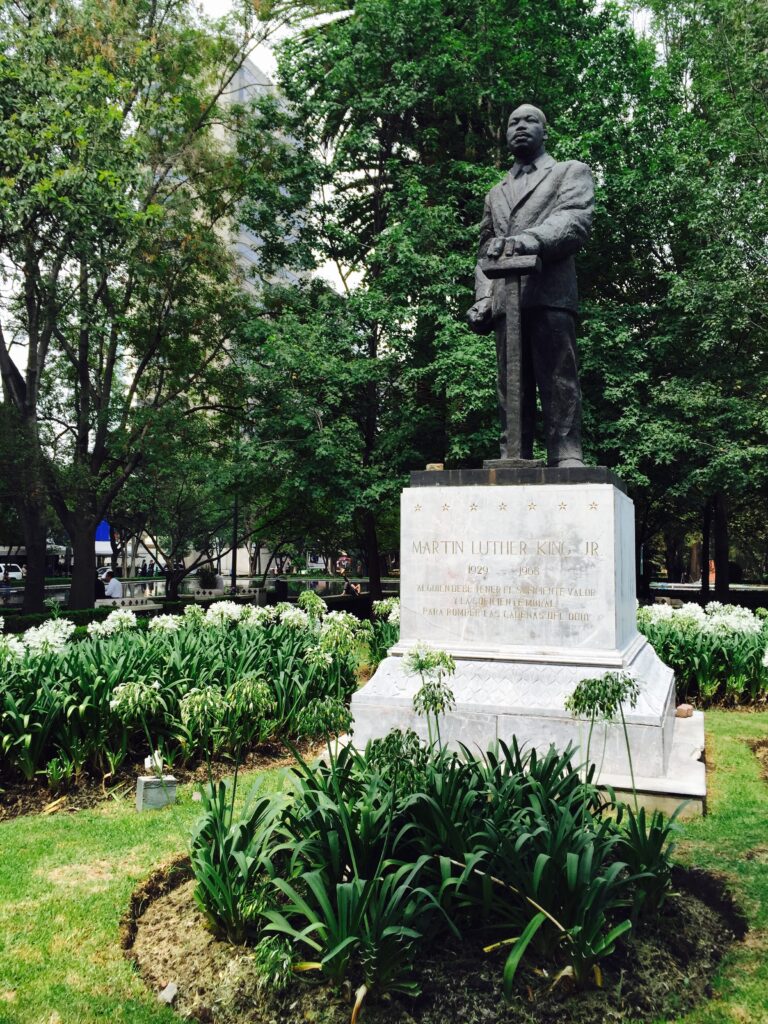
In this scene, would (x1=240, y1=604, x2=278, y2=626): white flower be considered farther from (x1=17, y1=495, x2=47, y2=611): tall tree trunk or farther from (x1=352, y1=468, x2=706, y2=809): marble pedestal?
(x1=17, y1=495, x2=47, y2=611): tall tree trunk

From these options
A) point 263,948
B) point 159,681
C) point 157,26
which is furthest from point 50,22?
point 263,948

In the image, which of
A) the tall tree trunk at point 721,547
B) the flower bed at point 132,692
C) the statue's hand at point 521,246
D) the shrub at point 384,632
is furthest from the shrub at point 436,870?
the tall tree trunk at point 721,547

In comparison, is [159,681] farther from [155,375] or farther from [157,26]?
[157,26]

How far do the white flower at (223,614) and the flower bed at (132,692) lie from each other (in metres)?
1.37

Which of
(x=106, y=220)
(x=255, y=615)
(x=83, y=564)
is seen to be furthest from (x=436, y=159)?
(x=255, y=615)

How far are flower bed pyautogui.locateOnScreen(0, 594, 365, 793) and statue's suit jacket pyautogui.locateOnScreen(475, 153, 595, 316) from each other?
3096 millimetres

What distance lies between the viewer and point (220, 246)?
1989 cm

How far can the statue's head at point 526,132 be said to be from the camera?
6777 millimetres

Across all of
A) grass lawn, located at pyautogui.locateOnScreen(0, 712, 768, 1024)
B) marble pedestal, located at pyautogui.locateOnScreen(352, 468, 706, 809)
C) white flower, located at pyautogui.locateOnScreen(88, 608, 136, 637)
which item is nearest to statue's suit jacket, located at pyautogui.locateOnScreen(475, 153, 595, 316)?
marble pedestal, located at pyautogui.locateOnScreen(352, 468, 706, 809)

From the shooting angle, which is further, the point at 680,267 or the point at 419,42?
the point at 680,267

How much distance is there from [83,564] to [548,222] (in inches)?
627

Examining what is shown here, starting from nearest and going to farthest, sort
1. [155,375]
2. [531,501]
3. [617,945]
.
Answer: [617,945], [531,501], [155,375]

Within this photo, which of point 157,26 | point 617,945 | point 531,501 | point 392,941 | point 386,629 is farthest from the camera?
point 157,26

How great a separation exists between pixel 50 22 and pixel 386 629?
13.6m
